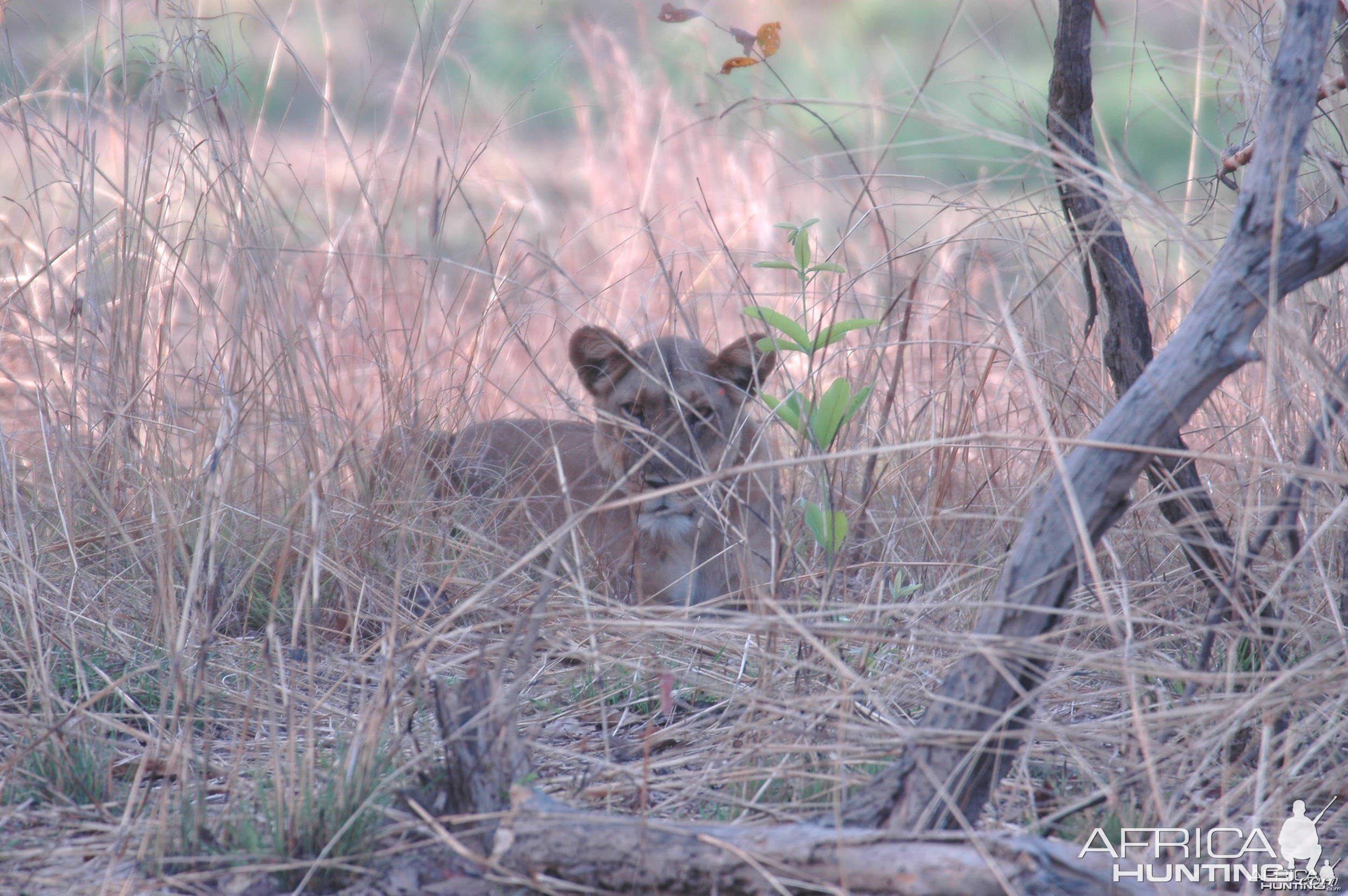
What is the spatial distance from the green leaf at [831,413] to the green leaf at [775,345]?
0.47 ft

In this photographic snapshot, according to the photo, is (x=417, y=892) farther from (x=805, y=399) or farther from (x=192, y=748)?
(x=805, y=399)

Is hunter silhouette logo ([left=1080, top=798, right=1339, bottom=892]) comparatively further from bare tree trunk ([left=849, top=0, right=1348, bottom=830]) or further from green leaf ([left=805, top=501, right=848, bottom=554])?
green leaf ([left=805, top=501, right=848, bottom=554])

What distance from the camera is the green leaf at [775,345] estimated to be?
9.67 feet

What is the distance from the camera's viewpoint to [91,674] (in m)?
2.71

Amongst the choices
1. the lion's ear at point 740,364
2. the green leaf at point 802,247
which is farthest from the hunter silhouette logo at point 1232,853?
the lion's ear at point 740,364

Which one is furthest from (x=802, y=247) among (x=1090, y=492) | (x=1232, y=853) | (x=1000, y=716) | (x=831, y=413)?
(x=1232, y=853)

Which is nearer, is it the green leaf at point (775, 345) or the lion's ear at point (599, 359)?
the green leaf at point (775, 345)

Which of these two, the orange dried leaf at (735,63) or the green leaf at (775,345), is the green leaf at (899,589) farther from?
the orange dried leaf at (735,63)

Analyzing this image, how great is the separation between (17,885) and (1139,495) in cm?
309

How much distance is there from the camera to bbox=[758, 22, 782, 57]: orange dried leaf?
279cm

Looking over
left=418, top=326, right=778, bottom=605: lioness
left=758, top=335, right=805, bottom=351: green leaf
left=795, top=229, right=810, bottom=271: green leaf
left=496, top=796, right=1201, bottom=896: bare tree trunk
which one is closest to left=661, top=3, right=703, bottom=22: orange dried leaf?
left=795, top=229, right=810, bottom=271: green leaf

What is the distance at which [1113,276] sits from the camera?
110 inches

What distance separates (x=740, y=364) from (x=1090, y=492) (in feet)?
7.34

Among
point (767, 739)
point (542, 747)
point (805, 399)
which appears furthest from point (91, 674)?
point (805, 399)
